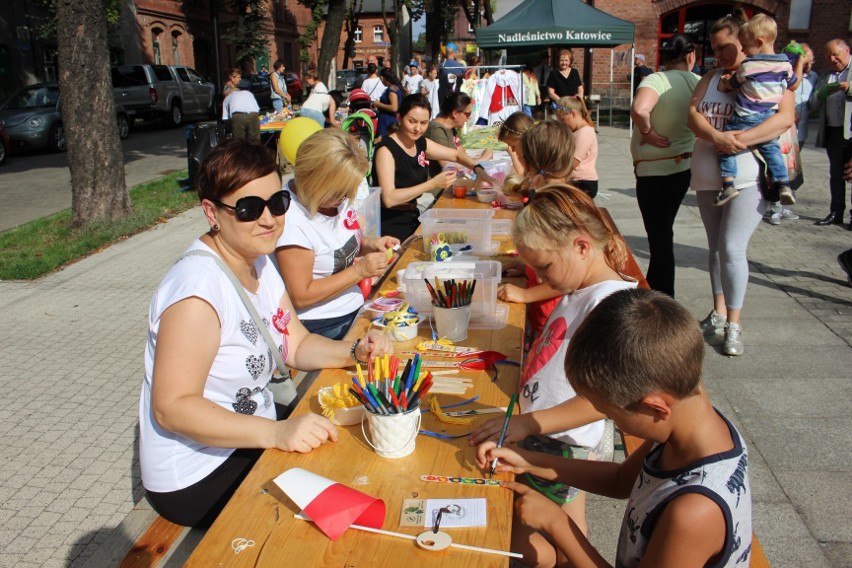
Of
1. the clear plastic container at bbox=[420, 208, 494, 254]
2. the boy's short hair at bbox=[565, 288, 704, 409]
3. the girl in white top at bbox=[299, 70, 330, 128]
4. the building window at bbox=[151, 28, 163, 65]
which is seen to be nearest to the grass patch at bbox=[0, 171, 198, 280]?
the girl in white top at bbox=[299, 70, 330, 128]

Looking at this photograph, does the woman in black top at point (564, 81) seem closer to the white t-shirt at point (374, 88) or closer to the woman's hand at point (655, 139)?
the white t-shirt at point (374, 88)

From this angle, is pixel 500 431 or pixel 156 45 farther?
pixel 156 45

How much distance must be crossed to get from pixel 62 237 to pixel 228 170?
7.14 metres

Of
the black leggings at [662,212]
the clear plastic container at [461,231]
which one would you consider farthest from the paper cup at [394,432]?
the black leggings at [662,212]

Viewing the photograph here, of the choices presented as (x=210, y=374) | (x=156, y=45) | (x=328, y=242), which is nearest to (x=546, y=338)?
(x=210, y=374)

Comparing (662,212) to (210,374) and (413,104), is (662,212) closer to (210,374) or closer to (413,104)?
(413,104)

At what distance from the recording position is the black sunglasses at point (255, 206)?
224 centimetres

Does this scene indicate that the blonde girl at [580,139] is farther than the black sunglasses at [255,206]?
Yes

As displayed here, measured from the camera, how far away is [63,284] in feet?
22.2

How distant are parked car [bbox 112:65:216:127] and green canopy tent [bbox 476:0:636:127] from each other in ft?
36.6

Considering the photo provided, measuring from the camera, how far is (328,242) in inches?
137

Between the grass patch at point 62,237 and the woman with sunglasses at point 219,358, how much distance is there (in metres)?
5.73

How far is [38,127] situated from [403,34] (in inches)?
1095

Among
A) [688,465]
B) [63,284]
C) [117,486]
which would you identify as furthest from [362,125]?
[688,465]
